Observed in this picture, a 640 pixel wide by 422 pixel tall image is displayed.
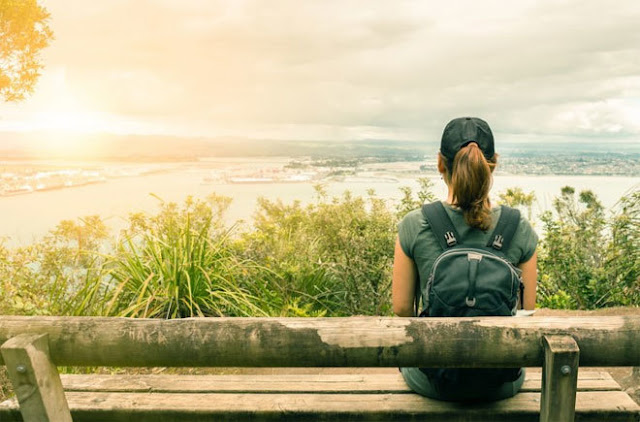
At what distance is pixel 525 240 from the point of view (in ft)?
7.06

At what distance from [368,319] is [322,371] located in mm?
2381

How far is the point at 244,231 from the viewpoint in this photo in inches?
223

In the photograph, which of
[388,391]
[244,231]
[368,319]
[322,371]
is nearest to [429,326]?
[368,319]

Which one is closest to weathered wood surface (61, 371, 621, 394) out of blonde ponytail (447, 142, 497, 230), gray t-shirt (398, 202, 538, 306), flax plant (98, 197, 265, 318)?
gray t-shirt (398, 202, 538, 306)

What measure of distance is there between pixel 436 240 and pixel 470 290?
25 centimetres

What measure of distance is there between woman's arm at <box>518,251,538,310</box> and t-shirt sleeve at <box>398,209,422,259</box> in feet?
1.53

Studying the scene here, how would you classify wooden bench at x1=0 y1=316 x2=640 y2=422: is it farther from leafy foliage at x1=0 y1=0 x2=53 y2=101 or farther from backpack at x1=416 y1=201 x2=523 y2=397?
leafy foliage at x1=0 y1=0 x2=53 y2=101

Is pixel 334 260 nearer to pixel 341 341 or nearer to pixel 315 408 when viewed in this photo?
pixel 315 408

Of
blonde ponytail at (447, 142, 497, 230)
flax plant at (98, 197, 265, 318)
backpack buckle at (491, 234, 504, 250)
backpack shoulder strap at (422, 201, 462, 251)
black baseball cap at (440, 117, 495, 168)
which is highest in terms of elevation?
black baseball cap at (440, 117, 495, 168)

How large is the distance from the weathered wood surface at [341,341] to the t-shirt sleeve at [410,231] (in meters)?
0.49

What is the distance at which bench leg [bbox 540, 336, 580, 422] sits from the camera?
166 cm

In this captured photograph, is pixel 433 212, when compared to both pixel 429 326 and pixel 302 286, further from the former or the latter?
pixel 302 286

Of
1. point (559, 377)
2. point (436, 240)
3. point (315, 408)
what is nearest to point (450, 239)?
point (436, 240)

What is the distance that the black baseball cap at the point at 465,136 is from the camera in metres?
2.14
